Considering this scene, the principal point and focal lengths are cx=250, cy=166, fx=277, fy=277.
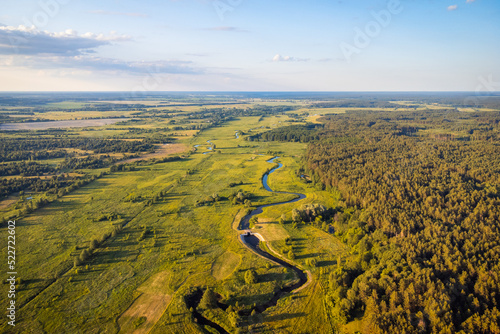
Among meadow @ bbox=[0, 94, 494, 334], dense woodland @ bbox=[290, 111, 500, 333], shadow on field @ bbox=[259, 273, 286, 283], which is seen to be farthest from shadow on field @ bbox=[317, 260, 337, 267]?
shadow on field @ bbox=[259, 273, 286, 283]

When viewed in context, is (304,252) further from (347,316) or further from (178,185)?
(178,185)

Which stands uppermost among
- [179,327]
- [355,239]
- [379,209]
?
[379,209]

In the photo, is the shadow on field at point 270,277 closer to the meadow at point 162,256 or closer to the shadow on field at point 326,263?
the meadow at point 162,256

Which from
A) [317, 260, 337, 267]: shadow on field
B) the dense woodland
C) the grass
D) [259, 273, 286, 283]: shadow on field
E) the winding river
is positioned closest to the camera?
the dense woodland

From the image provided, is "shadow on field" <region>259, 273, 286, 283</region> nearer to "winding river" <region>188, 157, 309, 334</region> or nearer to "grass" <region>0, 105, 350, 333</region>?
"grass" <region>0, 105, 350, 333</region>

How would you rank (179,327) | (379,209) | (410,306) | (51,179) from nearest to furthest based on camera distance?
1. (410,306)
2. (179,327)
3. (379,209)
4. (51,179)

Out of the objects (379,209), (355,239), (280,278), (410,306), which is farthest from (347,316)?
(379,209)

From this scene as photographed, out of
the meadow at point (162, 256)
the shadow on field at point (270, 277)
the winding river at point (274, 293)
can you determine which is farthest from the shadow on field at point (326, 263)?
the shadow on field at point (270, 277)

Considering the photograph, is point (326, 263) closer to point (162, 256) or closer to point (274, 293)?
point (274, 293)
